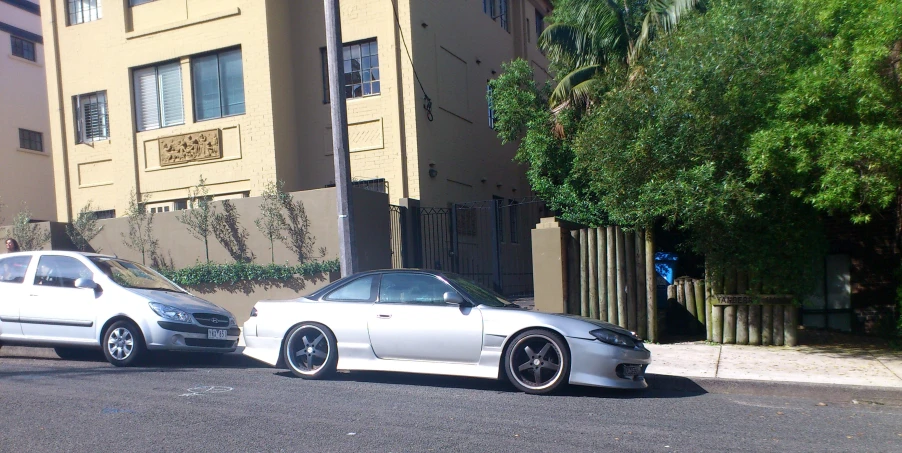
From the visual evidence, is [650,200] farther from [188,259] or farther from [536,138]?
[188,259]

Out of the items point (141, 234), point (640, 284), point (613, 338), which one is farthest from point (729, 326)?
point (141, 234)

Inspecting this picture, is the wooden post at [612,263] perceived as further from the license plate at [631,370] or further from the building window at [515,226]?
the building window at [515,226]

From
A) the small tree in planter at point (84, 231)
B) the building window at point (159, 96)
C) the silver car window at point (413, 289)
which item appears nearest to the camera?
the silver car window at point (413, 289)

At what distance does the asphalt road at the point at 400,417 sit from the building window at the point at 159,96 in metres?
9.63

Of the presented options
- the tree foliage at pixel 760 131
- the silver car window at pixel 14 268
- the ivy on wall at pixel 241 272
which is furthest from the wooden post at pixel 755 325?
the silver car window at pixel 14 268

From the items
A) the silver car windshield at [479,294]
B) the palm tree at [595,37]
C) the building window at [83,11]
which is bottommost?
the silver car windshield at [479,294]

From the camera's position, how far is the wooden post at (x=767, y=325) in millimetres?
10430

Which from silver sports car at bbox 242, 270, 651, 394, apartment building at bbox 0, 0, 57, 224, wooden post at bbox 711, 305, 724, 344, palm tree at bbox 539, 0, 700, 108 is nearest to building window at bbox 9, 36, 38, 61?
apartment building at bbox 0, 0, 57, 224

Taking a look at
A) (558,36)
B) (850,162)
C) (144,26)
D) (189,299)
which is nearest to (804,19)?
(850,162)

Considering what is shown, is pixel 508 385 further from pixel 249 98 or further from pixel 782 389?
pixel 249 98

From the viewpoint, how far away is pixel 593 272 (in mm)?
10922

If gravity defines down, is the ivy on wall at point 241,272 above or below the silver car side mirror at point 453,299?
below

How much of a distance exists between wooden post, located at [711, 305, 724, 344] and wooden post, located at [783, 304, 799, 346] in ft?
2.76

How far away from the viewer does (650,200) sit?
31.7 ft
